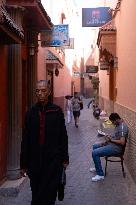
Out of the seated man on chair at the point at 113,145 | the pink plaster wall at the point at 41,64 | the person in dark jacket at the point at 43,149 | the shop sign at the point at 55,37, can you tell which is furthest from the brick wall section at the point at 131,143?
the pink plaster wall at the point at 41,64

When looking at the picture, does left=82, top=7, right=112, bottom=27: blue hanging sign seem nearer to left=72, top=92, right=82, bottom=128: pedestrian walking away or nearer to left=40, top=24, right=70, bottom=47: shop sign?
left=72, top=92, right=82, bottom=128: pedestrian walking away

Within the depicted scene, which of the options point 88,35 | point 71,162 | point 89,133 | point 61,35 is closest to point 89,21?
point 89,133

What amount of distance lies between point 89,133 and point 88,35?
52.2 meters

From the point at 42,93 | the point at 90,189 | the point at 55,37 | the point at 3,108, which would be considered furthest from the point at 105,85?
the point at 42,93

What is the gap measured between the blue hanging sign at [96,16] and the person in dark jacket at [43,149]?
16.0 metres

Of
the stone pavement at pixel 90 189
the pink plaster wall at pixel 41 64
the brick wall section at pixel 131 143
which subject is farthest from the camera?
the pink plaster wall at pixel 41 64

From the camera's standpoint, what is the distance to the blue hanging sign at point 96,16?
21.7 metres

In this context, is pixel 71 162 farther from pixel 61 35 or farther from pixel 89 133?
pixel 89 133

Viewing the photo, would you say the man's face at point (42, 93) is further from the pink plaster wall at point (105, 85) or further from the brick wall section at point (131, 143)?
the pink plaster wall at point (105, 85)

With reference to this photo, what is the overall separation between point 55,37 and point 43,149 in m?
7.74

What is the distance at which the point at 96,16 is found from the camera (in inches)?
871

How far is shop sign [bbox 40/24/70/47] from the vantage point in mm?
12984

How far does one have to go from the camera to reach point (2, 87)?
8633 mm

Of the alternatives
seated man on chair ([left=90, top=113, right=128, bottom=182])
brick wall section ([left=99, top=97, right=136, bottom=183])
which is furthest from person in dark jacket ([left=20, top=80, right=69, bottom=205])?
seated man on chair ([left=90, top=113, right=128, bottom=182])
